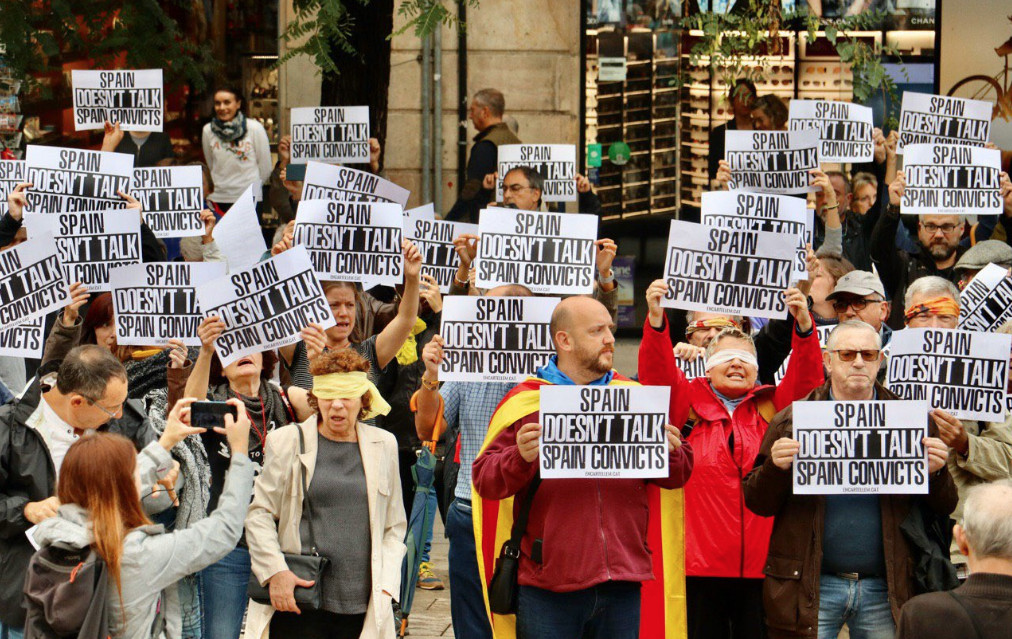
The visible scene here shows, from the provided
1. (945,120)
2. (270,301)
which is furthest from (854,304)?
(270,301)

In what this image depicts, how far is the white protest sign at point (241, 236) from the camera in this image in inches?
369

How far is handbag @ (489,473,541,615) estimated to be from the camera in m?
6.35

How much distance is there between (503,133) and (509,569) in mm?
6647

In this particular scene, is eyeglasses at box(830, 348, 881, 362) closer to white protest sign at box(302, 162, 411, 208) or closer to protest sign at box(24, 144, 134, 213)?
white protest sign at box(302, 162, 411, 208)

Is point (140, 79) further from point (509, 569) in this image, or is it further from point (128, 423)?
point (509, 569)

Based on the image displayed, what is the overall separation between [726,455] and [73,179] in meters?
4.62

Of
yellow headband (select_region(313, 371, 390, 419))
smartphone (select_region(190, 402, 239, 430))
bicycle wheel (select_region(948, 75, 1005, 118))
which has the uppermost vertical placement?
bicycle wheel (select_region(948, 75, 1005, 118))

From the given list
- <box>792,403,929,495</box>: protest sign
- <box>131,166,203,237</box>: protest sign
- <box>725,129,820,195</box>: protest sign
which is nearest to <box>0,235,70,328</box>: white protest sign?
<box>131,166,203,237</box>: protest sign

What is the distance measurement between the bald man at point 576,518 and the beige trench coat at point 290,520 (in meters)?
0.52

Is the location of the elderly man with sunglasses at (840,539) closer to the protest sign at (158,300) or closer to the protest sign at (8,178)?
the protest sign at (158,300)

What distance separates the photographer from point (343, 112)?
436 inches

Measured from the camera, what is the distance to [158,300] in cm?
817

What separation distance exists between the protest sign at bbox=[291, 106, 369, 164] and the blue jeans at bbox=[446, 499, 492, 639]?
4322 mm

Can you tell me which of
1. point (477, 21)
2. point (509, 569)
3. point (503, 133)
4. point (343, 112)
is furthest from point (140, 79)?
point (509, 569)
